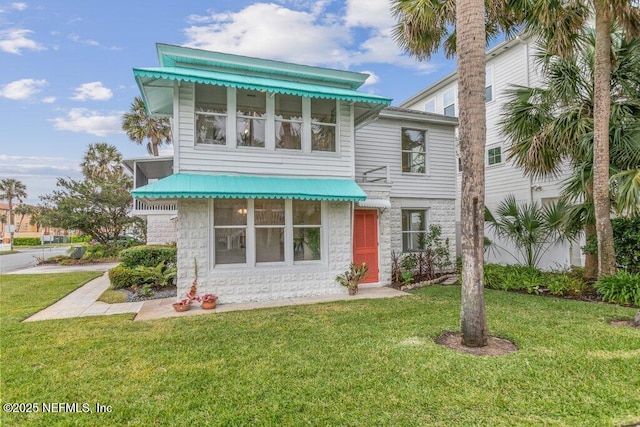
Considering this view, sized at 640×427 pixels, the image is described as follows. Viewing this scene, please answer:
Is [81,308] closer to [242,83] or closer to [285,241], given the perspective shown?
[285,241]

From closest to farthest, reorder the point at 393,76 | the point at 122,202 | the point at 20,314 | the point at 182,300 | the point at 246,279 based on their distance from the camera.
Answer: the point at 20,314
the point at 182,300
the point at 246,279
the point at 393,76
the point at 122,202

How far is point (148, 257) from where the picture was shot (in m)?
12.8

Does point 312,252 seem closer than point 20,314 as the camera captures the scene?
No

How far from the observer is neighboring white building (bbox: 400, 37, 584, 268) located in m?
14.3

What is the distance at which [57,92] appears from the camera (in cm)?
1948

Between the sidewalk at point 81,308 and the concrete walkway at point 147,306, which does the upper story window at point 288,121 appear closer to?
the concrete walkway at point 147,306

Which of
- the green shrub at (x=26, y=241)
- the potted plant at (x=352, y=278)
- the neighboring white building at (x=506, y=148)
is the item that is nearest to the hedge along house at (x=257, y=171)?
the potted plant at (x=352, y=278)

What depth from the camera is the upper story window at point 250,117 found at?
9883 mm

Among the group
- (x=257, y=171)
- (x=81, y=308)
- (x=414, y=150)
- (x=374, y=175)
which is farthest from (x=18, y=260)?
(x=414, y=150)

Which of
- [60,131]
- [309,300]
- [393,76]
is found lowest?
[309,300]

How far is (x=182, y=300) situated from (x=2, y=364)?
3.87 m

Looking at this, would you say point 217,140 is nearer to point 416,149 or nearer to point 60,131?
point 416,149

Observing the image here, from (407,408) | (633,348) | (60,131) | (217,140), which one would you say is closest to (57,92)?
(60,131)

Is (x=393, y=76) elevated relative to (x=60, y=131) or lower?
elevated
